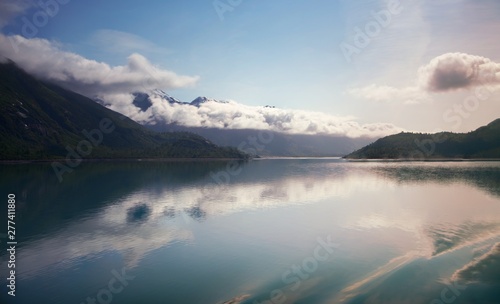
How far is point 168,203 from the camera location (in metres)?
87.4

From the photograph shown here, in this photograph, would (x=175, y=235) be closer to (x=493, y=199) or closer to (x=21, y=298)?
(x=21, y=298)

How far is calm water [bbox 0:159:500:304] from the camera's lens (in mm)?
Result: 29719

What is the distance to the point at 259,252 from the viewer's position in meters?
43.1

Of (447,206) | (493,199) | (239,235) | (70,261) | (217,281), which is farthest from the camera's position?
(493,199)

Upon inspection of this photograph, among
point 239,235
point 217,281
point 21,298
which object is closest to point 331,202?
point 239,235

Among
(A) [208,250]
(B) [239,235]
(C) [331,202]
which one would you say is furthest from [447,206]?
(A) [208,250]

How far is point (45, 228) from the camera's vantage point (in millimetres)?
57125

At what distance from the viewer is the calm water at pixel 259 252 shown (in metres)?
29.7

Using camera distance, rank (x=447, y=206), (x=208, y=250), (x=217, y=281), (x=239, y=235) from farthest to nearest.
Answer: (x=447, y=206)
(x=239, y=235)
(x=208, y=250)
(x=217, y=281)

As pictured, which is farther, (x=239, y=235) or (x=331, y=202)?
(x=331, y=202)

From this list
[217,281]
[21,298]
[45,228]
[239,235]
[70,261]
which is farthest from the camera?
[45,228]

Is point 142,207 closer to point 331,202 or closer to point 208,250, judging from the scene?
point 208,250

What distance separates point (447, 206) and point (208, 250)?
66.1 meters

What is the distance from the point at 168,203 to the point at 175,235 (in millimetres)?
35985
